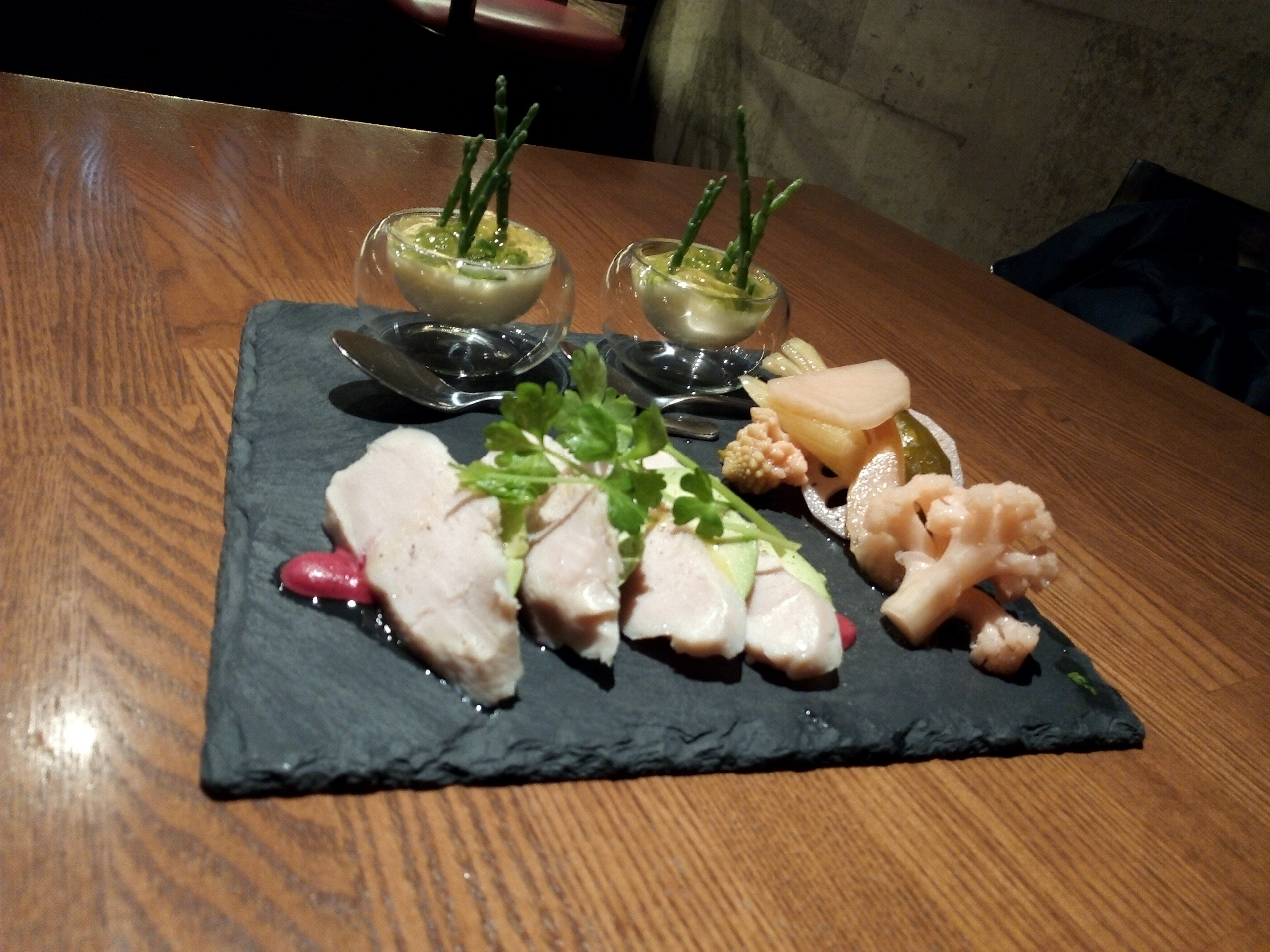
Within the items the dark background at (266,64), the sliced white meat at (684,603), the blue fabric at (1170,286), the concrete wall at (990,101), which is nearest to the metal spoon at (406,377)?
the sliced white meat at (684,603)

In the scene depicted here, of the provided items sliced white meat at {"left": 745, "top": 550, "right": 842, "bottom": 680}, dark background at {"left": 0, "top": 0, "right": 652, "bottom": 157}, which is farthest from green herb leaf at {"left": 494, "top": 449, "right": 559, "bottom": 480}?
dark background at {"left": 0, "top": 0, "right": 652, "bottom": 157}

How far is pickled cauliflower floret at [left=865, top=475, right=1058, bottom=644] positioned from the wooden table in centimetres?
17

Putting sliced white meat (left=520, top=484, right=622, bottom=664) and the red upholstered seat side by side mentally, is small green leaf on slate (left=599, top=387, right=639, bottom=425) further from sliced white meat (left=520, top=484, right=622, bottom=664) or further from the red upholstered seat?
the red upholstered seat

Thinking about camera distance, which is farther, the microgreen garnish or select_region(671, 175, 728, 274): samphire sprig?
select_region(671, 175, 728, 274): samphire sprig

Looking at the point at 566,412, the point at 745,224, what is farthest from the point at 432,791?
the point at 745,224

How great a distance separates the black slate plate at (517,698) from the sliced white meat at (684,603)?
3cm

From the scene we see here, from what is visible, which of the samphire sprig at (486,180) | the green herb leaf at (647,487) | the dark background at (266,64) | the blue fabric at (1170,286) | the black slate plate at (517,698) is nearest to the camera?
the black slate plate at (517,698)

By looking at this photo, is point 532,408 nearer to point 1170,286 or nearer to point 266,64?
point 1170,286

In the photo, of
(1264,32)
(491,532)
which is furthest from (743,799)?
(1264,32)

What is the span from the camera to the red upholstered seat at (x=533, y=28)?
3.62 metres

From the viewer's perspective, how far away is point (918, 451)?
4.04ft

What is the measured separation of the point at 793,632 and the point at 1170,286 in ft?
7.61

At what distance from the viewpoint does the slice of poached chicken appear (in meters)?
0.81

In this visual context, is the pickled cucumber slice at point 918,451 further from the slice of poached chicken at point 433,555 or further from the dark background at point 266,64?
the dark background at point 266,64
